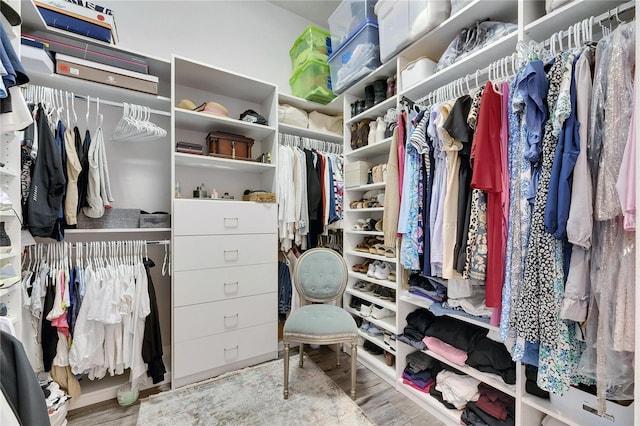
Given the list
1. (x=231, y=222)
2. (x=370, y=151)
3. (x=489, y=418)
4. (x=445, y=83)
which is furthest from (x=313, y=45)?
(x=489, y=418)

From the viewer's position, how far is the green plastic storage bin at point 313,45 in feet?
7.76

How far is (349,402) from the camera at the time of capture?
1652mm

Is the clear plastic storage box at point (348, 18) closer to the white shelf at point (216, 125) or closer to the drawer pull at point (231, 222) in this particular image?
the white shelf at point (216, 125)

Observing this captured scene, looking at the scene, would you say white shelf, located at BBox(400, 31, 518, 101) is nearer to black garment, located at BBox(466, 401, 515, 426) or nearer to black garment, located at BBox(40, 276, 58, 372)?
black garment, located at BBox(466, 401, 515, 426)

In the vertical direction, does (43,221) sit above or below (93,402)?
above

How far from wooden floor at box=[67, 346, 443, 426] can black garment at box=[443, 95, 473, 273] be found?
0.98 meters

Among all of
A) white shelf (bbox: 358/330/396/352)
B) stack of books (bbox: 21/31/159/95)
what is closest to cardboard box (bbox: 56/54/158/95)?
stack of books (bbox: 21/31/159/95)

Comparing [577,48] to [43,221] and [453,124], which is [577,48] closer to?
[453,124]

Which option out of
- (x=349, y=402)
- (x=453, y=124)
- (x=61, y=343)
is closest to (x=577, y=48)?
(x=453, y=124)

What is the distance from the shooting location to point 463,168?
1.34m

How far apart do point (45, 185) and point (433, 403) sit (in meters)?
2.47

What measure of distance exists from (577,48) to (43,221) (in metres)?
2.53

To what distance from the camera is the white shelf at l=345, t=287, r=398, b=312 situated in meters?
1.87

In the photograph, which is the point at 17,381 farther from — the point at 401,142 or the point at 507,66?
the point at 507,66
